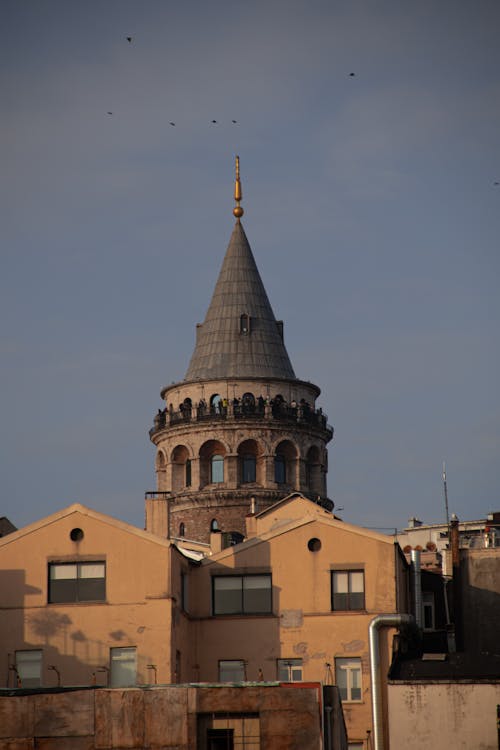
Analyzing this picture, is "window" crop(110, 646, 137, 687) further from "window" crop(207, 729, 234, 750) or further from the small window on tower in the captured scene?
the small window on tower

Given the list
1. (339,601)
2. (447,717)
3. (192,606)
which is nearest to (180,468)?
(192,606)

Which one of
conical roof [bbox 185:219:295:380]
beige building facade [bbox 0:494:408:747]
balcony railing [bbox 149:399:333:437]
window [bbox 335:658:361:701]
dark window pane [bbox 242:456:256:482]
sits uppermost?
conical roof [bbox 185:219:295:380]

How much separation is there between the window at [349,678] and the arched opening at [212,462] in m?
55.2

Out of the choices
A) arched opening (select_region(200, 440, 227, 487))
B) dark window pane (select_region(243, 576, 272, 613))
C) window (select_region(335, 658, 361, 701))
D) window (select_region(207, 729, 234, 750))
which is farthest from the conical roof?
window (select_region(207, 729, 234, 750))

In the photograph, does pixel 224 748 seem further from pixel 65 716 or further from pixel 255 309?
pixel 255 309

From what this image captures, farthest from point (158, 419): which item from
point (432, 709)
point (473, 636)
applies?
point (432, 709)

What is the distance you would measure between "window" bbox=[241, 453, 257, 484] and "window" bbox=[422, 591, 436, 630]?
44.5 metres

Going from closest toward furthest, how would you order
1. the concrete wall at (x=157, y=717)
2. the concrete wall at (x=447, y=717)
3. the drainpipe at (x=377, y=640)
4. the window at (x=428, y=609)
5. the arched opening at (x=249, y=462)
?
the concrete wall at (x=157, y=717) < the concrete wall at (x=447, y=717) < the drainpipe at (x=377, y=640) < the window at (x=428, y=609) < the arched opening at (x=249, y=462)

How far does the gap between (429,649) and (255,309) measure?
201ft

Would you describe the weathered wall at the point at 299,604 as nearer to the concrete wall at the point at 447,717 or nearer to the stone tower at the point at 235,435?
the concrete wall at the point at 447,717

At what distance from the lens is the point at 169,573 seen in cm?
6850

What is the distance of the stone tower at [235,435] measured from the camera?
12331 centimetres

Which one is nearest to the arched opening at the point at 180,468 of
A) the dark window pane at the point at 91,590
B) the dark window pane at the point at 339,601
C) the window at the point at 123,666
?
the dark window pane at the point at 339,601

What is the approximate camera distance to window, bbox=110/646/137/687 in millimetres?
68000
